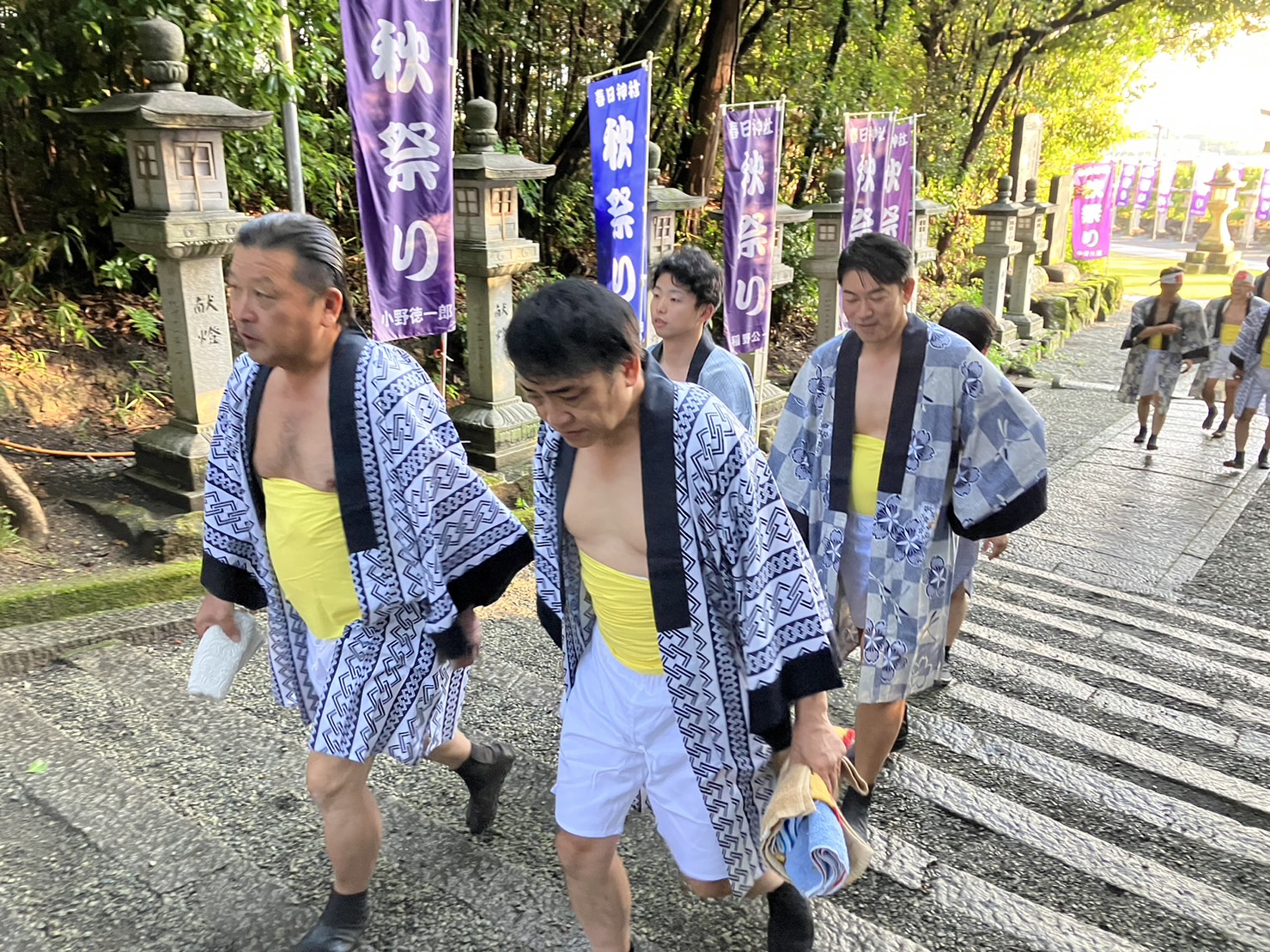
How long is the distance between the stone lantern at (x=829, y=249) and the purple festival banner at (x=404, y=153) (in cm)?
525

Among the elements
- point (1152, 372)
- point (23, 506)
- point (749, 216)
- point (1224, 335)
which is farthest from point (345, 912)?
point (1224, 335)

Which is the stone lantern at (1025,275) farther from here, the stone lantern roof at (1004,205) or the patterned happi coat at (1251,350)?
the patterned happi coat at (1251,350)

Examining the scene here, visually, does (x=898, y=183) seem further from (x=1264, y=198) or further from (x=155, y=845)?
(x=1264, y=198)

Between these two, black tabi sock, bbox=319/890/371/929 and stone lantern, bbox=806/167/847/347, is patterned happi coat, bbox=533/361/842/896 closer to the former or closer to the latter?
black tabi sock, bbox=319/890/371/929

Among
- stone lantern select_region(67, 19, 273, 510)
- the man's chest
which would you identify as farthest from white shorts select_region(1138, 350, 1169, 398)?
the man's chest

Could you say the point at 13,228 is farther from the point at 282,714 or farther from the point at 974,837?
the point at 974,837

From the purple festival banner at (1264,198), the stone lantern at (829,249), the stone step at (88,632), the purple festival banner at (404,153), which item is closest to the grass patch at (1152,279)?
the purple festival banner at (1264,198)

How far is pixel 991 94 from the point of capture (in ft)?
55.8

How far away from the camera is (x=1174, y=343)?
9.55 meters

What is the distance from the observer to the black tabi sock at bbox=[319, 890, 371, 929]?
2.49 m

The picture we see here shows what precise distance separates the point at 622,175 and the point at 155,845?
185 inches

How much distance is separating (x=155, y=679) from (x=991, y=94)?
17.3 metres

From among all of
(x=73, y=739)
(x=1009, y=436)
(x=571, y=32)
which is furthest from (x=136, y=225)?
(x=571, y=32)

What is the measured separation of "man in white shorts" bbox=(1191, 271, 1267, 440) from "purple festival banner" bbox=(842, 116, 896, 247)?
358 cm
